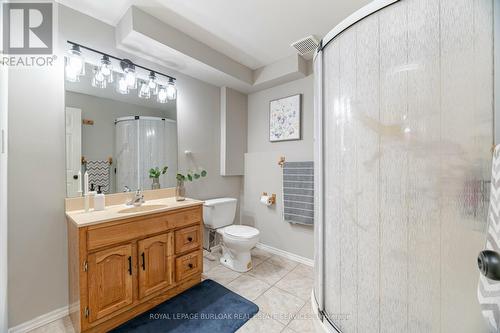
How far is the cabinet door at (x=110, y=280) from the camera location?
133 cm

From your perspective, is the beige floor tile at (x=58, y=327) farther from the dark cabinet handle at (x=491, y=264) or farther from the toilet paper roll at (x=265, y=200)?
the dark cabinet handle at (x=491, y=264)

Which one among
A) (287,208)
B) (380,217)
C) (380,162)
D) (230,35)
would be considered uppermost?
(230,35)

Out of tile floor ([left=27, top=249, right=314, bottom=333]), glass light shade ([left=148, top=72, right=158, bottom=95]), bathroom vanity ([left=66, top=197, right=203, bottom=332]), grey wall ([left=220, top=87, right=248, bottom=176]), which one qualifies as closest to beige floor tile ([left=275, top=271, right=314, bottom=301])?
tile floor ([left=27, top=249, right=314, bottom=333])

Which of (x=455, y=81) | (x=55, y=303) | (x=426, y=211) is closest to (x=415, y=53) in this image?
(x=455, y=81)

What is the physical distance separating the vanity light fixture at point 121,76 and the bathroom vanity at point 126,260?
1.11m

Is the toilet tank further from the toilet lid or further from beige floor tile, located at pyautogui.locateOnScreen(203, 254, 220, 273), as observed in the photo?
beige floor tile, located at pyautogui.locateOnScreen(203, 254, 220, 273)

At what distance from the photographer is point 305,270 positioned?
2.28 m

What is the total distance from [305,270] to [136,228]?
5.89 ft

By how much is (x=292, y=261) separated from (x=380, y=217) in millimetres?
1886

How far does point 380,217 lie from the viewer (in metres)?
0.87

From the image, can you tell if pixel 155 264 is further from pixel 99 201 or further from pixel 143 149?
pixel 143 149

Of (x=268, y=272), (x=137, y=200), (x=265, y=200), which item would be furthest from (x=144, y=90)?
(x=268, y=272)

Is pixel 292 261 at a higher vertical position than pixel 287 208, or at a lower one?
lower

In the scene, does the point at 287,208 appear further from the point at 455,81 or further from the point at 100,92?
the point at 100,92
